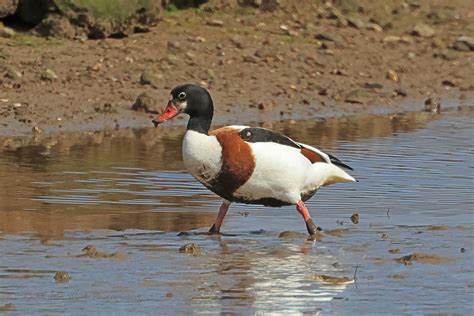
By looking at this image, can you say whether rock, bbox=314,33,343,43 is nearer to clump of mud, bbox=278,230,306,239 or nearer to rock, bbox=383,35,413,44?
rock, bbox=383,35,413,44

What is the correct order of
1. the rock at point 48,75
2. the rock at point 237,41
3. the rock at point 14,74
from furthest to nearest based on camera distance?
the rock at point 237,41
the rock at point 48,75
the rock at point 14,74

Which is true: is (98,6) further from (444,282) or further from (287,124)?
(444,282)

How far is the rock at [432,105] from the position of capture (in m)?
16.3

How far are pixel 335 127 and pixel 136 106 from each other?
1918 mm

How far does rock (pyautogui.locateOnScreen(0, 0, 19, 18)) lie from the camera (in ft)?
52.7

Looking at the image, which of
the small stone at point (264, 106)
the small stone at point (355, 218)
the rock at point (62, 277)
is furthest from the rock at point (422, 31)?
the rock at point (62, 277)

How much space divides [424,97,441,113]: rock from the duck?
650 centimetres

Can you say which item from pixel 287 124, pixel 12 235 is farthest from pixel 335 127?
pixel 12 235

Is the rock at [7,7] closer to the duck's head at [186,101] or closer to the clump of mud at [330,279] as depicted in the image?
the duck's head at [186,101]

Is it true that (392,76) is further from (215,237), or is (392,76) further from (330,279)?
(330,279)

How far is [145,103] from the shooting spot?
1455 cm

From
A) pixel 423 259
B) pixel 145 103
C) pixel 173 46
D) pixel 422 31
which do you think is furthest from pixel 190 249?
pixel 422 31

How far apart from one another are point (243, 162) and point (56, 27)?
7.15 m

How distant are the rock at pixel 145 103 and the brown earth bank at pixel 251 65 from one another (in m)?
0.01
